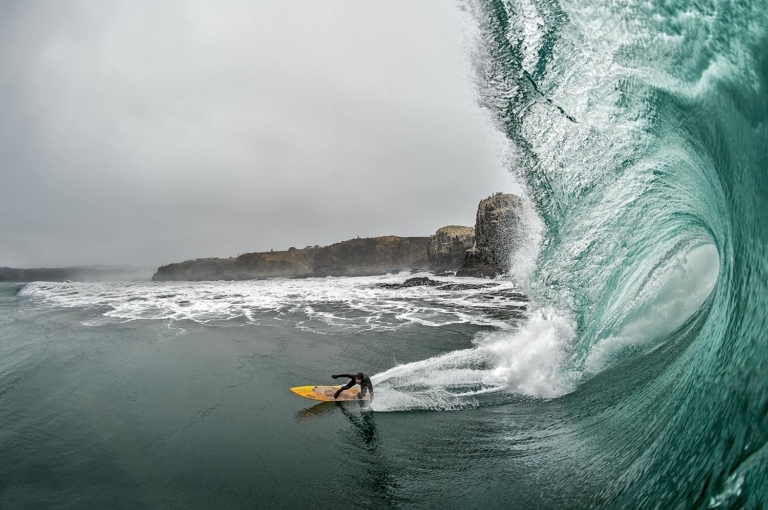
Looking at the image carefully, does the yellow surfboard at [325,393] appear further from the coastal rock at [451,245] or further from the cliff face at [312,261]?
the cliff face at [312,261]

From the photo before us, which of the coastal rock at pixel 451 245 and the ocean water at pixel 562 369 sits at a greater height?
the coastal rock at pixel 451 245

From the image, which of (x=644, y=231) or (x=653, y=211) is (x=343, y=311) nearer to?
(x=644, y=231)

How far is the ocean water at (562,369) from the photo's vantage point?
4371 mm

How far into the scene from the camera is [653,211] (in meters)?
10.0

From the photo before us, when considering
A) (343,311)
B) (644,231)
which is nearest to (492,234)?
(343,311)

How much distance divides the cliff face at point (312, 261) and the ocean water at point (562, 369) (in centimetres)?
9446

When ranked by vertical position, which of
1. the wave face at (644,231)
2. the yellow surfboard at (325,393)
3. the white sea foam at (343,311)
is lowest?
the yellow surfboard at (325,393)

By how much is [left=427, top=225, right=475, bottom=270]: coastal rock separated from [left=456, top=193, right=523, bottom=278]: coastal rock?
43.1ft

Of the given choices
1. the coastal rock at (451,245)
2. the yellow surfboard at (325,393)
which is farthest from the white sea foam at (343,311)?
the coastal rock at (451,245)

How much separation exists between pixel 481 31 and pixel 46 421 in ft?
53.1

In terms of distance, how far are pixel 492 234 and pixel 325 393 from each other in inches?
1844

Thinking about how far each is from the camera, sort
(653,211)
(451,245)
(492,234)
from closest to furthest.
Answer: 1. (653,211)
2. (492,234)
3. (451,245)

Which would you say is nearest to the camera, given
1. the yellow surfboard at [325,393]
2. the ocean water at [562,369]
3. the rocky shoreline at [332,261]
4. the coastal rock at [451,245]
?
the ocean water at [562,369]

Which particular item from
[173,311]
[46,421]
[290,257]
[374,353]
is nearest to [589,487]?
[374,353]
